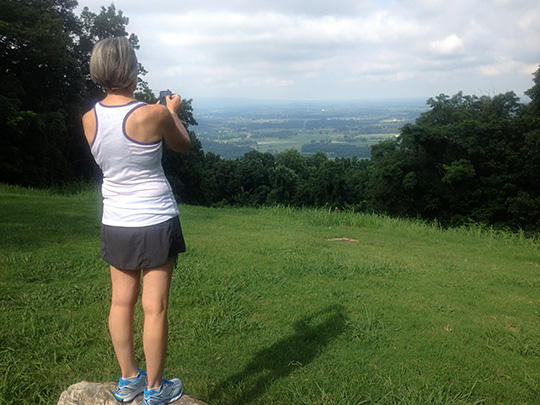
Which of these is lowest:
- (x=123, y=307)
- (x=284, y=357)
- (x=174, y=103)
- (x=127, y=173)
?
(x=284, y=357)

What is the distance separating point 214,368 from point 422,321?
2.05 metres

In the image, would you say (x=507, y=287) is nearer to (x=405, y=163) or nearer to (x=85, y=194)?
(x=85, y=194)

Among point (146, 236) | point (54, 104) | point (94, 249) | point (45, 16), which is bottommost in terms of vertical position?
point (94, 249)

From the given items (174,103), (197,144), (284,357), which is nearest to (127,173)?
(174,103)

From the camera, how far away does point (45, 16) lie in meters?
19.6

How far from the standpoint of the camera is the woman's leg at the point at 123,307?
2.21 metres

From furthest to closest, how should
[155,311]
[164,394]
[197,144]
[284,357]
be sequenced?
[197,144], [284,357], [164,394], [155,311]

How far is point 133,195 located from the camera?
2072 mm

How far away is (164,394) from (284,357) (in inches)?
49.3

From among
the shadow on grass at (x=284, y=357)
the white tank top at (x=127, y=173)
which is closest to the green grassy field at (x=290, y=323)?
the shadow on grass at (x=284, y=357)

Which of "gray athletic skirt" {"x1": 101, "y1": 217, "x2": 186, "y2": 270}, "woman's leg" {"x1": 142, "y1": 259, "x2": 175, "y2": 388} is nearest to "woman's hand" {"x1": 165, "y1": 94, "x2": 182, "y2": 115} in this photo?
"gray athletic skirt" {"x1": 101, "y1": 217, "x2": 186, "y2": 270}

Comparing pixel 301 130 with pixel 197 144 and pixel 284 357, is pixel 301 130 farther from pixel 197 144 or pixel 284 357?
pixel 284 357

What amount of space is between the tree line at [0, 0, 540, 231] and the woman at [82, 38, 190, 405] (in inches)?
631

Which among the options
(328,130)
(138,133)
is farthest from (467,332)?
(328,130)
